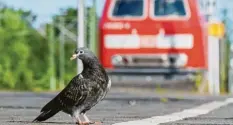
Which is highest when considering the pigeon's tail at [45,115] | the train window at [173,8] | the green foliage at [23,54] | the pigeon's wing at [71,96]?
the train window at [173,8]

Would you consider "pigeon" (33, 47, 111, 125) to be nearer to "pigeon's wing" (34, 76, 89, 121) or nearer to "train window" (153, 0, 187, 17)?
"pigeon's wing" (34, 76, 89, 121)

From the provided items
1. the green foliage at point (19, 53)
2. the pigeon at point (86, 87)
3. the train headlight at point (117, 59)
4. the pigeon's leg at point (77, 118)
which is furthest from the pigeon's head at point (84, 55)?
the green foliage at point (19, 53)

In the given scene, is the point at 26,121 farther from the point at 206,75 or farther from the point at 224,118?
the point at 206,75

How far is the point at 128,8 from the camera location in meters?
23.8

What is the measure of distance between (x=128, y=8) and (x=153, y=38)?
3.87ft

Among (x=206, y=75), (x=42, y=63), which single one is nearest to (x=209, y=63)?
(x=206, y=75)

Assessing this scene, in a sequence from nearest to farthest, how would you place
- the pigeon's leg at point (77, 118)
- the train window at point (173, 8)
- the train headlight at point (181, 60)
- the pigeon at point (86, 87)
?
the pigeon at point (86, 87) < the pigeon's leg at point (77, 118) < the train headlight at point (181, 60) < the train window at point (173, 8)

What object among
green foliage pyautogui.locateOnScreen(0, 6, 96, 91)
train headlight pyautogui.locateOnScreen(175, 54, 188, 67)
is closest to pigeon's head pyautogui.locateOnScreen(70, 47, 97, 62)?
train headlight pyautogui.locateOnScreen(175, 54, 188, 67)

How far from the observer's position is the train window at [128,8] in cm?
2369

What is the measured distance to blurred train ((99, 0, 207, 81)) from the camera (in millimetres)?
22875

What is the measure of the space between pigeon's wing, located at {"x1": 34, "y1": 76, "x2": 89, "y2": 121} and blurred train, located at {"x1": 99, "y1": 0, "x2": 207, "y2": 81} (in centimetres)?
1359

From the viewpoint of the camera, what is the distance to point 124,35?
76.7 ft

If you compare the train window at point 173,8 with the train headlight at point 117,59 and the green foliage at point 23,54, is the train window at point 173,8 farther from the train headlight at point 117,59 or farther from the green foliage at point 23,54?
the green foliage at point 23,54

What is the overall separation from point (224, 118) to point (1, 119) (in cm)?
275
